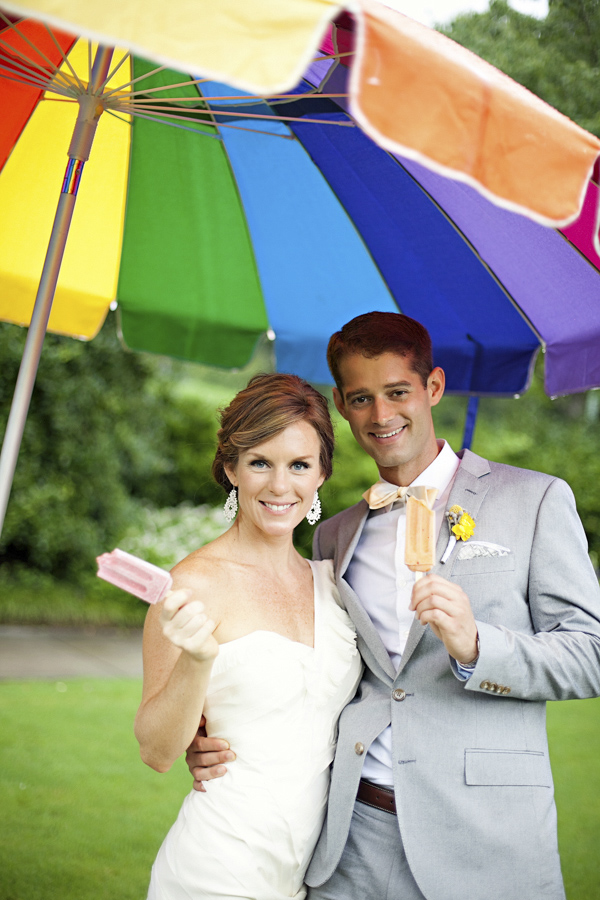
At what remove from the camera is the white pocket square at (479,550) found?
2.84 m

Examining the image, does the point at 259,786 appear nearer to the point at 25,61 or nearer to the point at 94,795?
the point at 25,61

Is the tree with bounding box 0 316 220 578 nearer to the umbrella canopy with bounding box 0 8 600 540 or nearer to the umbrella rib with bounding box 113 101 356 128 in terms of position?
the umbrella canopy with bounding box 0 8 600 540

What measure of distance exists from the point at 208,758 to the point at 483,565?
1131 mm

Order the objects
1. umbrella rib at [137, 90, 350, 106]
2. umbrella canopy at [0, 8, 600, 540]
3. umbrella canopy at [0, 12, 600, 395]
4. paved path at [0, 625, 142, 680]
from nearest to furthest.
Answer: umbrella rib at [137, 90, 350, 106]
umbrella canopy at [0, 8, 600, 540]
umbrella canopy at [0, 12, 600, 395]
paved path at [0, 625, 142, 680]

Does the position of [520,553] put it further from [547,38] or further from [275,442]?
[547,38]

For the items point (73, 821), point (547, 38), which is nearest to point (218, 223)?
point (73, 821)

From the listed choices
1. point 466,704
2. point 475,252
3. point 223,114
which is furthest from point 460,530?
point 223,114

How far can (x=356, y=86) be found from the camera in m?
1.58

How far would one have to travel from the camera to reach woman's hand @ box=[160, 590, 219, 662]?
83.6 inches

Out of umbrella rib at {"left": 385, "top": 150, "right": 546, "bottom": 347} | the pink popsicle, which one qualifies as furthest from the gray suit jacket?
umbrella rib at {"left": 385, "top": 150, "right": 546, "bottom": 347}

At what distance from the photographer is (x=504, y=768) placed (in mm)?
2676

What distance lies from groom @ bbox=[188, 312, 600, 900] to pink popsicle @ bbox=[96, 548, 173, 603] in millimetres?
759

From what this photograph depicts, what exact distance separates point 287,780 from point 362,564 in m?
0.85

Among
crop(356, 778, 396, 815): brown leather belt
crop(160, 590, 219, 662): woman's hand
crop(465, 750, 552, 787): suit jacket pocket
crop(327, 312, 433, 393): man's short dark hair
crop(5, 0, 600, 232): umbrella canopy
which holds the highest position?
crop(327, 312, 433, 393): man's short dark hair
